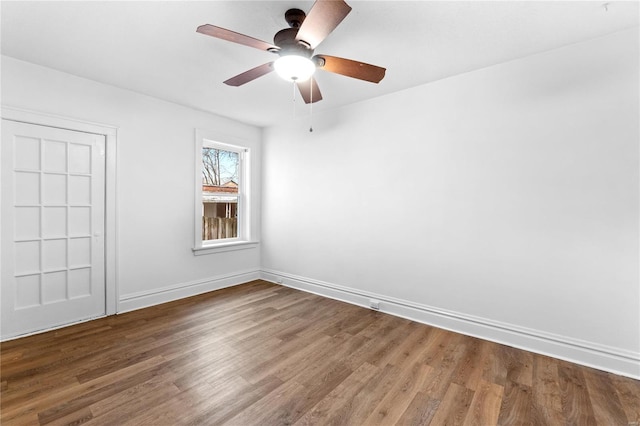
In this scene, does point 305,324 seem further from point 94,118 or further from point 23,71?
point 23,71

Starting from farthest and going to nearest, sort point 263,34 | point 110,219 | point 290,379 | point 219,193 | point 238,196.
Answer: point 238,196
point 219,193
point 110,219
point 263,34
point 290,379

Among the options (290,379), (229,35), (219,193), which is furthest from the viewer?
(219,193)

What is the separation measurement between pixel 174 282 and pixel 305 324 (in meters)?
1.93

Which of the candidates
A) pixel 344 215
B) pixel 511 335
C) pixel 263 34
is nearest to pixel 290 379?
pixel 511 335

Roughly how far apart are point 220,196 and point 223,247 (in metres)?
0.83

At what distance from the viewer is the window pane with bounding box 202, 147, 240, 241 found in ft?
14.4

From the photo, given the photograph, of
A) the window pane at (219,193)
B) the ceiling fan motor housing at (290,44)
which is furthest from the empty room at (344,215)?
the window pane at (219,193)

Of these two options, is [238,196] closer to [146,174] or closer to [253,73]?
A: [146,174]

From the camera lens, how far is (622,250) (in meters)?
2.19

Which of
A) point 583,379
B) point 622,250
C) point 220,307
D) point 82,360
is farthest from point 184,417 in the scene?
point 622,250

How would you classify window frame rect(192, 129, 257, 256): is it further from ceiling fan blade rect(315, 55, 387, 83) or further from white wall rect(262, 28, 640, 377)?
ceiling fan blade rect(315, 55, 387, 83)

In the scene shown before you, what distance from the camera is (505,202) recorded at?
2652mm

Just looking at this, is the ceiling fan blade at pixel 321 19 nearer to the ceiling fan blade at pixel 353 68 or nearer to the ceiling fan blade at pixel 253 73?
the ceiling fan blade at pixel 353 68

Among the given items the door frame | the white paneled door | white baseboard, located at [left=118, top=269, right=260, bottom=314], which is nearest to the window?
white baseboard, located at [left=118, top=269, right=260, bottom=314]
